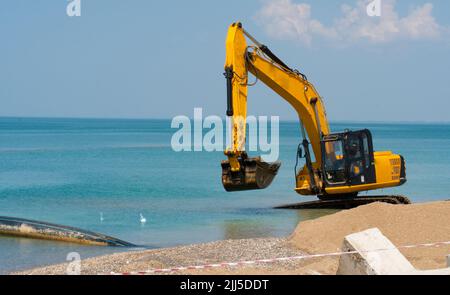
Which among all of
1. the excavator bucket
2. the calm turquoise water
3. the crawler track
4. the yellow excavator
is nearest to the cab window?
the yellow excavator

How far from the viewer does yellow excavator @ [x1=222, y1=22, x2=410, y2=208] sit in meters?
17.7

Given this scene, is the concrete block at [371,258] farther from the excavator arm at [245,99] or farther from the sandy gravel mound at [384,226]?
the excavator arm at [245,99]

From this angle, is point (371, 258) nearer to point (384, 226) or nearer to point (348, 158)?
point (384, 226)

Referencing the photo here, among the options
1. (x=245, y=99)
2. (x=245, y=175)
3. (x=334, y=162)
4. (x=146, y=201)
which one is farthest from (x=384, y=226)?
(x=146, y=201)

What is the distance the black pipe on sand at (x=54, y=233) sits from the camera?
53.5 ft

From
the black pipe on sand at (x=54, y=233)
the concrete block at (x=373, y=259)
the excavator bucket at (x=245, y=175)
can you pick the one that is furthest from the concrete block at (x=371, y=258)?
the excavator bucket at (x=245, y=175)

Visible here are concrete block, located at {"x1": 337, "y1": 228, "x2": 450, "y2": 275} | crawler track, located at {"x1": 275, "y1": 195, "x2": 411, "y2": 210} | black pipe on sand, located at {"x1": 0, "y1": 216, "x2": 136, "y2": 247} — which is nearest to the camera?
concrete block, located at {"x1": 337, "y1": 228, "x2": 450, "y2": 275}

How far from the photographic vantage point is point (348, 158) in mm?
19609

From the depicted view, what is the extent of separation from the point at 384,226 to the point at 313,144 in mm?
6131

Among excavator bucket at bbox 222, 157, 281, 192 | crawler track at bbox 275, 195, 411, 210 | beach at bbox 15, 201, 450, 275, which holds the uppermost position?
excavator bucket at bbox 222, 157, 281, 192

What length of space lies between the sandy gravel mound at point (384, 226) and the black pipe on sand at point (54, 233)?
12.0ft

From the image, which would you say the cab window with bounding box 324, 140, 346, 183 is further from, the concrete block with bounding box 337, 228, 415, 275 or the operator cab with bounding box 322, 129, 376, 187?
the concrete block with bounding box 337, 228, 415, 275

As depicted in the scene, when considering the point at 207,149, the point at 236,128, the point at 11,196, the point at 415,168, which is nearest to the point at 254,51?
the point at 236,128
